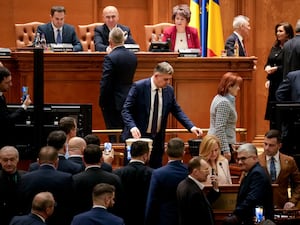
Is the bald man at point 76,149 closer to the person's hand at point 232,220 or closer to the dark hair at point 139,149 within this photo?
the dark hair at point 139,149

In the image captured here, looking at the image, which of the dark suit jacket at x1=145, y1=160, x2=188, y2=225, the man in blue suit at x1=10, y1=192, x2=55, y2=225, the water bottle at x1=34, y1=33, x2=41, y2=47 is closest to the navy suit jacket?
the dark suit jacket at x1=145, y1=160, x2=188, y2=225

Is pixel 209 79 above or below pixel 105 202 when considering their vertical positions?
above

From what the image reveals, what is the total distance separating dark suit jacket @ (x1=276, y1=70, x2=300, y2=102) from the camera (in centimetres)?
1162

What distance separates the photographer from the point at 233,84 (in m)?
11.2

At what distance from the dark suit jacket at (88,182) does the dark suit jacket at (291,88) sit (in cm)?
344

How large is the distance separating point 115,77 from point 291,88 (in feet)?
6.86

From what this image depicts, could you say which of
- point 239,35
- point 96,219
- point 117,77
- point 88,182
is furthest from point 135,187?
point 239,35

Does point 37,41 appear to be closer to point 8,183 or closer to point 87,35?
point 87,35

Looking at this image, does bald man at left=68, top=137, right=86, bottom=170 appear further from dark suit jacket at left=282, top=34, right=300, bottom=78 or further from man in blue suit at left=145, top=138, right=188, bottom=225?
dark suit jacket at left=282, top=34, right=300, bottom=78

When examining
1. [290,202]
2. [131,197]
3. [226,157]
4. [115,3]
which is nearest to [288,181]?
[290,202]

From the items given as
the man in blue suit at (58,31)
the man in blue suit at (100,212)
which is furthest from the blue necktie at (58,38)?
the man in blue suit at (100,212)

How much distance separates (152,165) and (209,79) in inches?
93.4

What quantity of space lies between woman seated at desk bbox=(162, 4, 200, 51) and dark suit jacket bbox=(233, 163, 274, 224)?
5180 millimetres

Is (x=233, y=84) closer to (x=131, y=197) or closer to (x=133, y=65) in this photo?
(x=133, y=65)
